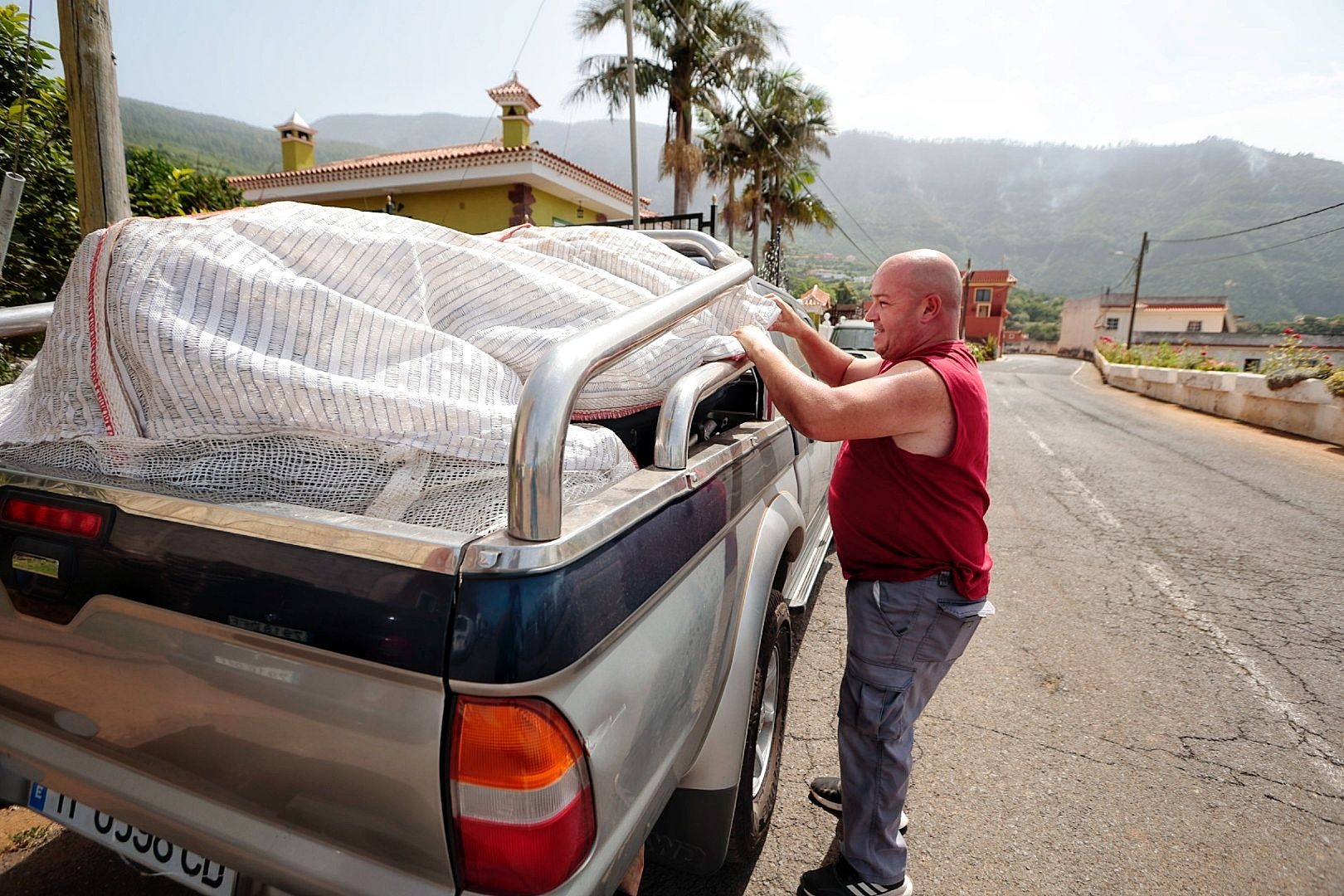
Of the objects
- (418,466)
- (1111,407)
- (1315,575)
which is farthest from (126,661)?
(1111,407)

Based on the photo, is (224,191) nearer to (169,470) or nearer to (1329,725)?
(169,470)

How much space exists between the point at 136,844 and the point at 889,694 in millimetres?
1775

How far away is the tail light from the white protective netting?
317 mm

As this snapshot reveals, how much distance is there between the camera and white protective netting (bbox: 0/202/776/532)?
125cm

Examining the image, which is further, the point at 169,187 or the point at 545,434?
the point at 169,187

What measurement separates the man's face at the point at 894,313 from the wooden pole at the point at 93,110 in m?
4.09

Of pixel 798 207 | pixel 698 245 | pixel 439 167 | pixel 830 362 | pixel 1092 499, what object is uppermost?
pixel 798 207

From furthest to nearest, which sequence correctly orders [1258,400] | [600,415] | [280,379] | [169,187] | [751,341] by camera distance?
[1258,400] < [169,187] < [751,341] < [600,415] < [280,379]

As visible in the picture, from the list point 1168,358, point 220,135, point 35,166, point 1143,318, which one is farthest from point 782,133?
point 220,135

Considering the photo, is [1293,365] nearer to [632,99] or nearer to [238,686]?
[632,99]

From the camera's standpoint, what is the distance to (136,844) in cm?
135

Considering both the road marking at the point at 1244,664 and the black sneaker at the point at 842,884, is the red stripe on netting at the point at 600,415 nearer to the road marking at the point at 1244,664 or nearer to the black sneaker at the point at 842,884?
the black sneaker at the point at 842,884

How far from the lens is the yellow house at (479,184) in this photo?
15219 millimetres

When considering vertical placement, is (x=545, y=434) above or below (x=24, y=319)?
below
